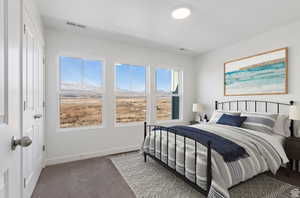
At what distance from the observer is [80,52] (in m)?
3.01

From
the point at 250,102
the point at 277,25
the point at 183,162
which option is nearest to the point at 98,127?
the point at 183,162

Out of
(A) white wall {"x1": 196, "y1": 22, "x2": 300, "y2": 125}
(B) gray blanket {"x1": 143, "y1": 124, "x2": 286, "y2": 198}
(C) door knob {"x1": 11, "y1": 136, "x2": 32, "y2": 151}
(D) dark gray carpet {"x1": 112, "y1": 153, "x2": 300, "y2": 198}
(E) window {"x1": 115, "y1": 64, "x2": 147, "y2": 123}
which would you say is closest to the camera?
(C) door knob {"x1": 11, "y1": 136, "x2": 32, "y2": 151}

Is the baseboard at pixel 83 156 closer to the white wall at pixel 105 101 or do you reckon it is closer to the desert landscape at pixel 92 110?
the white wall at pixel 105 101

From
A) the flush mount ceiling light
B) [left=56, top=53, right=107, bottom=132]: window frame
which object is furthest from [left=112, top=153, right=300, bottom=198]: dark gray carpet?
the flush mount ceiling light

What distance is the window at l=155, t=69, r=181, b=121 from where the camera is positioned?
13.3 feet

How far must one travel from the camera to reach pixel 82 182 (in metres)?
2.19

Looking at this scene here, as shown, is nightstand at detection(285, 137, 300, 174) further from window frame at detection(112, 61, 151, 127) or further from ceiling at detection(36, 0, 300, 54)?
window frame at detection(112, 61, 151, 127)

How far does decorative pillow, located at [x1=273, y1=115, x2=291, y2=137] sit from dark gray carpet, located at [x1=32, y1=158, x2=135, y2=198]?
2543 mm

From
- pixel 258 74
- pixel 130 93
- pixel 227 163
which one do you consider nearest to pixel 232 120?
pixel 258 74

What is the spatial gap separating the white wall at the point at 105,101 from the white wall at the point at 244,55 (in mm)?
1130

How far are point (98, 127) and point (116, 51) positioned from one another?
176 centimetres

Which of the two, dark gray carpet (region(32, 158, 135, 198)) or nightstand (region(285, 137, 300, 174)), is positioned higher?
nightstand (region(285, 137, 300, 174))

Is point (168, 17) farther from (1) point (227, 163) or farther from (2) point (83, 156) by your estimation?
(2) point (83, 156)

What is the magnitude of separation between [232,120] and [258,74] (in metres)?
1.14
